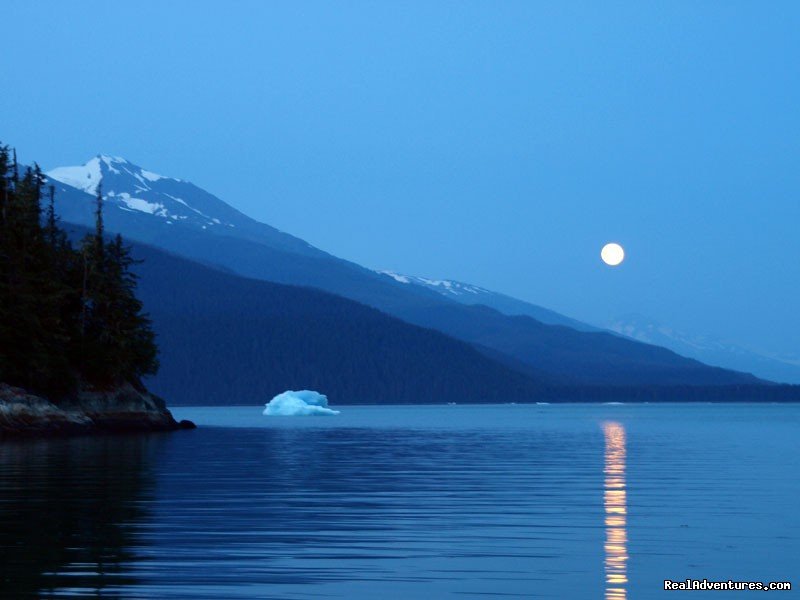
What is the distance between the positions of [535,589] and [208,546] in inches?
320

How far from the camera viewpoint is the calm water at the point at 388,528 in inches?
910

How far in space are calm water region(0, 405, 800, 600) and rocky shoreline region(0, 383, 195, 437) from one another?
32079 mm

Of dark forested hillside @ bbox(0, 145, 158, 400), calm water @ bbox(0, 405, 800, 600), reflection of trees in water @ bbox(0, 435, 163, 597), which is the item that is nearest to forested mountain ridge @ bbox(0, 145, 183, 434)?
dark forested hillside @ bbox(0, 145, 158, 400)

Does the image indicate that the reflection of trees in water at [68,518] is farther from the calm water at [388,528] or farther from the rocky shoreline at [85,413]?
the rocky shoreline at [85,413]

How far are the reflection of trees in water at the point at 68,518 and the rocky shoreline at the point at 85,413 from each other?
94.8 feet

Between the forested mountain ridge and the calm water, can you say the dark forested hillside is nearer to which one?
the forested mountain ridge

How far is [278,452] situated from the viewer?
76.8 m

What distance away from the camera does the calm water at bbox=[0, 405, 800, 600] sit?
23.1 meters

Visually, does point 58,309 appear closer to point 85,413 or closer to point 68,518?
point 85,413

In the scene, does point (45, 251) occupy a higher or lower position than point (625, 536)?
higher

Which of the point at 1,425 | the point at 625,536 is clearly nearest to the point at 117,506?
the point at 625,536

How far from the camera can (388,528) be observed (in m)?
31.8

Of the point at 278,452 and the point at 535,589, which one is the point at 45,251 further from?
the point at 535,589

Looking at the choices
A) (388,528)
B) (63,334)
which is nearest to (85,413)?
(63,334)
